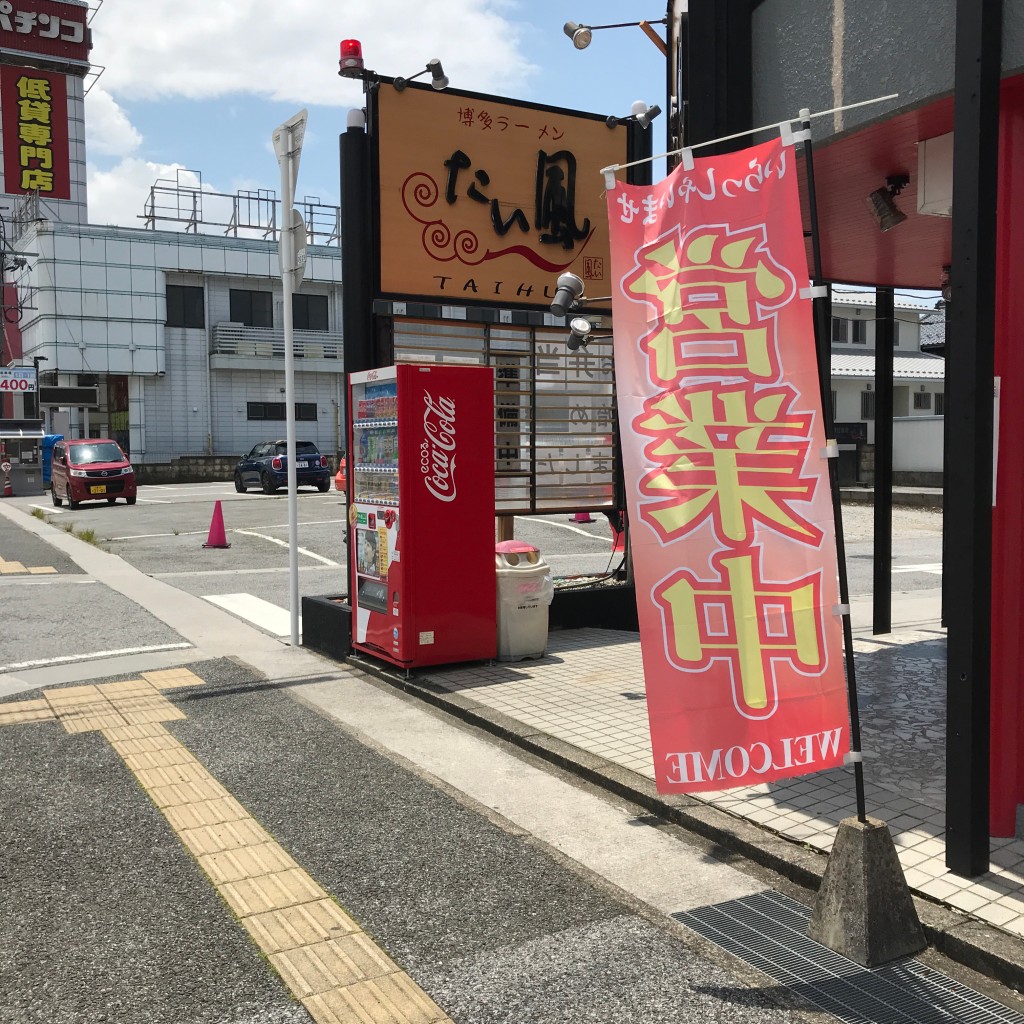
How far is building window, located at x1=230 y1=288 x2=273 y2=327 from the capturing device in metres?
44.7

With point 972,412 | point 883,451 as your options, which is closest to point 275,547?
point 883,451

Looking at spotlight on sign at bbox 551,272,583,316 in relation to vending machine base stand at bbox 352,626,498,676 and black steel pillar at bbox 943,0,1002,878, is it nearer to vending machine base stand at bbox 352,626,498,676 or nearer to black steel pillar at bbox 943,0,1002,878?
vending machine base stand at bbox 352,626,498,676

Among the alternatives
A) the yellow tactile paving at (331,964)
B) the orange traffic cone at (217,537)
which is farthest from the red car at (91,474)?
the yellow tactile paving at (331,964)

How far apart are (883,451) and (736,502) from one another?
20.1 ft

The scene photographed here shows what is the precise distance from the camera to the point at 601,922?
3.87 meters

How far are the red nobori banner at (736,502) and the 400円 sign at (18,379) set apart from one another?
122 feet

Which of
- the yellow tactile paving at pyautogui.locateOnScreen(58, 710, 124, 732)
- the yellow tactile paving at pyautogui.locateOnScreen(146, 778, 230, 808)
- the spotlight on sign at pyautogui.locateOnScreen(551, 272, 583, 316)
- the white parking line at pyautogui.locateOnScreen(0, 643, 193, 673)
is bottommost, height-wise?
the yellow tactile paving at pyautogui.locateOnScreen(146, 778, 230, 808)

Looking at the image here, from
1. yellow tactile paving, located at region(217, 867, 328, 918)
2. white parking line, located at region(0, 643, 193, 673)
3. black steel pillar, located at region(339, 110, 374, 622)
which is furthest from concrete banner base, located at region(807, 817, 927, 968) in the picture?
white parking line, located at region(0, 643, 193, 673)

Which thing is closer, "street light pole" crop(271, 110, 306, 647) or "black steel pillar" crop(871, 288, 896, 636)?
"street light pole" crop(271, 110, 306, 647)

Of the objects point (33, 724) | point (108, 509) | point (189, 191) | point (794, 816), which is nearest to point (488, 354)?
point (33, 724)

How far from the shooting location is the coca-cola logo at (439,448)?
7723 millimetres

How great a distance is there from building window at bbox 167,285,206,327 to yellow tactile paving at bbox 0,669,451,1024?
3936 cm

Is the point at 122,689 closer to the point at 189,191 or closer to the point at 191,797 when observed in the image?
the point at 191,797

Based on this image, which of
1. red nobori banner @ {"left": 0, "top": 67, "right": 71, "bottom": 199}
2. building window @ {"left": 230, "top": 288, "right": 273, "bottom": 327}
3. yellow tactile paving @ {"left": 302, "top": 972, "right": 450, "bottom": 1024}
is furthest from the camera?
building window @ {"left": 230, "top": 288, "right": 273, "bottom": 327}
